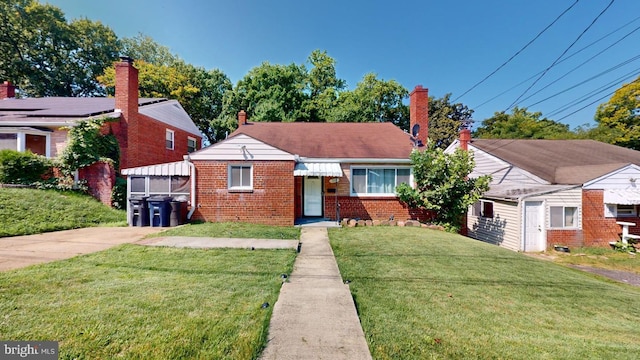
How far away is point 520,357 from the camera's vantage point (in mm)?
2896

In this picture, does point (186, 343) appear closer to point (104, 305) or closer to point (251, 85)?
point (104, 305)

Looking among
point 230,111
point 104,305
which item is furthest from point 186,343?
point 230,111

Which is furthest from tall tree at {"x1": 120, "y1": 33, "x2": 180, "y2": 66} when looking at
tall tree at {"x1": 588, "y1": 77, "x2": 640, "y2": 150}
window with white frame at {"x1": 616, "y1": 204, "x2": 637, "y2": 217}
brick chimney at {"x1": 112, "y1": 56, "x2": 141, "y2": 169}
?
tall tree at {"x1": 588, "y1": 77, "x2": 640, "y2": 150}

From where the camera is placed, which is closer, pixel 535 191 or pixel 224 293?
pixel 224 293

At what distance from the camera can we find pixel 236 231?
29.3 feet

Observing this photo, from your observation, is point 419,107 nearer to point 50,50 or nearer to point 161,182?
point 161,182

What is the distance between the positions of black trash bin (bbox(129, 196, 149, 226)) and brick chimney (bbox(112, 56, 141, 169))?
217 inches

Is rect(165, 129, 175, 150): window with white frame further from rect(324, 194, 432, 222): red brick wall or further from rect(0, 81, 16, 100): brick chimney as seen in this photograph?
rect(0, 81, 16, 100): brick chimney

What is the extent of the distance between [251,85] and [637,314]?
28.7 meters

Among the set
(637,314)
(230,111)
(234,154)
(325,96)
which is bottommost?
(637,314)

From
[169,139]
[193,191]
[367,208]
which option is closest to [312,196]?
[367,208]

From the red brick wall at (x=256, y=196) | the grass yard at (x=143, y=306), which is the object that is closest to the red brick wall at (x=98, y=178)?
the red brick wall at (x=256, y=196)

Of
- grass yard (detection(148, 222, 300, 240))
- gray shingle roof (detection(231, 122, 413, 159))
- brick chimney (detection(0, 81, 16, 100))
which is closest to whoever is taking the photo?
grass yard (detection(148, 222, 300, 240))

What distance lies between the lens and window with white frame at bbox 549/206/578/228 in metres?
12.1
